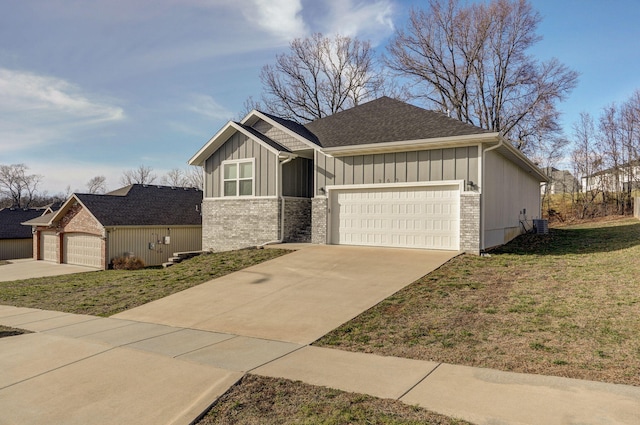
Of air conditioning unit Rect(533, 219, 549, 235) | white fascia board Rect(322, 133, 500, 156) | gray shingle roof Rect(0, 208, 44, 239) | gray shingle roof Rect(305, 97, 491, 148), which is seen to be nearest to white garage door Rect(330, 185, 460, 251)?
white fascia board Rect(322, 133, 500, 156)

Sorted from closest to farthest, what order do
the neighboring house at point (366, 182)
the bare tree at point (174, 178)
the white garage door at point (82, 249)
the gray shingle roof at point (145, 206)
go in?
the neighboring house at point (366, 182) → the white garage door at point (82, 249) → the gray shingle roof at point (145, 206) → the bare tree at point (174, 178)

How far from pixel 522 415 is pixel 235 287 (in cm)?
746

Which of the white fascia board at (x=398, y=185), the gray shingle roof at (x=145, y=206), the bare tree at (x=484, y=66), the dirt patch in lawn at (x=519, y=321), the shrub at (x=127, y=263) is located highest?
the bare tree at (x=484, y=66)

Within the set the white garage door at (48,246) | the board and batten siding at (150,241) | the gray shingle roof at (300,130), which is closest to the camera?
the gray shingle roof at (300,130)

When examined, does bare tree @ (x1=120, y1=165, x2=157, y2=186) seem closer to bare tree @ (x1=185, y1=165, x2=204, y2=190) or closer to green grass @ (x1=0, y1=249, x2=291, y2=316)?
bare tree @ (x1=185, y1=165, x2=204, y2=190)

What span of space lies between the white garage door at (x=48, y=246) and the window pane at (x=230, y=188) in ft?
49.7

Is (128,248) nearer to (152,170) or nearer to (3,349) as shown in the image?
(3,349)

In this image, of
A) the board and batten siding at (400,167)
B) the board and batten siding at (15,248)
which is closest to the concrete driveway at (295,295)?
the board and batten siding at (400,167)

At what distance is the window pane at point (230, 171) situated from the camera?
1720 cm

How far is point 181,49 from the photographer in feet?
47.6

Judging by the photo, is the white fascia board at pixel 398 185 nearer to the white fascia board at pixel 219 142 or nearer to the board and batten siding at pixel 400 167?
the board and batten siding at pixel 400 167

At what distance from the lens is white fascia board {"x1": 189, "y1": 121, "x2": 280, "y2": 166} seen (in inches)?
642

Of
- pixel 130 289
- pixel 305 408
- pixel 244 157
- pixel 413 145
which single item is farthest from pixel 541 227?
pixel 305 408

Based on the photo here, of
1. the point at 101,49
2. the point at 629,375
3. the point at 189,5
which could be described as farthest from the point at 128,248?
the point at 629,375
